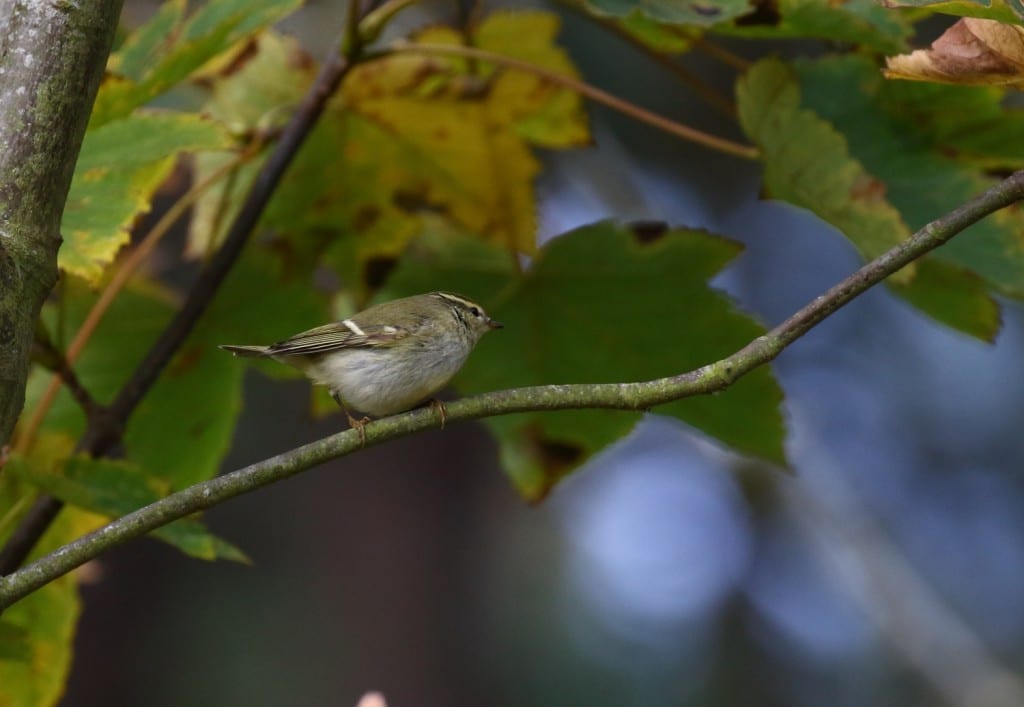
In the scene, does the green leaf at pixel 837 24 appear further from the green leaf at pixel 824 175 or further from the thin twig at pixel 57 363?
the thin twig at pixel 57 363

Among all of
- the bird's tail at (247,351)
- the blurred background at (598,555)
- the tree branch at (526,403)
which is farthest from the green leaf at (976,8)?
the blurred background at (598,555)

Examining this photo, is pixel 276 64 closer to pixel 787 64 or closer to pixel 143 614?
pixel 787 64

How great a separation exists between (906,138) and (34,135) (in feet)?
3.21

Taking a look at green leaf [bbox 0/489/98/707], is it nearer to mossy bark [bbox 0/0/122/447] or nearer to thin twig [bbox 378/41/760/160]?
mossy bark [bbox 0/0/122/447]

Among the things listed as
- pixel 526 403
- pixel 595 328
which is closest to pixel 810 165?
pixel 595 328

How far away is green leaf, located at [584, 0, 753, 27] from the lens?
3.83 feet

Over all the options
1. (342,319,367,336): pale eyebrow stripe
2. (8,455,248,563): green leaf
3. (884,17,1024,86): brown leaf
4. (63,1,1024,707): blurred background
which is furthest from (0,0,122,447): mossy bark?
(63,1,1024,707): blurred background

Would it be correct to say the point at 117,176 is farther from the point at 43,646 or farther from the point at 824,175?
the point at 824,175

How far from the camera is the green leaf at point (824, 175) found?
3.93ft

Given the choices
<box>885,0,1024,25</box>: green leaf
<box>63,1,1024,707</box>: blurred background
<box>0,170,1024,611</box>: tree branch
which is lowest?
<box>63,1,1024,707</box>: blurred background

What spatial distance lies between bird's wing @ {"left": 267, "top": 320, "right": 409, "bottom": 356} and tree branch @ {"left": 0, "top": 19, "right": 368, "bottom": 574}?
0.15 meters

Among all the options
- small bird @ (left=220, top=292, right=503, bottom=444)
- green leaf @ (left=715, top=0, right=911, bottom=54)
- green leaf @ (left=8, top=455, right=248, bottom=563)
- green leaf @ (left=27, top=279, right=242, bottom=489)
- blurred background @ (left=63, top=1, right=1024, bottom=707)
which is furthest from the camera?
blurred background @ (left=63, top=1, right=1024, bottom=707)

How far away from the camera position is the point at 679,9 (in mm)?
1210

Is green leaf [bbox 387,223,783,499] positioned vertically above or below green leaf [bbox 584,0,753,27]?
below
